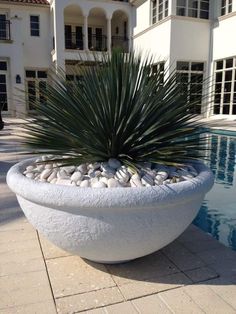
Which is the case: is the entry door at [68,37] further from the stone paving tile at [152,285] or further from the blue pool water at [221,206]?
the stone paving tile at [152,285]

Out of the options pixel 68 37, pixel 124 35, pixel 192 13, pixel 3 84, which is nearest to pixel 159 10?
pixel 192 13

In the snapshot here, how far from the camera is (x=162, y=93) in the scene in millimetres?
2721

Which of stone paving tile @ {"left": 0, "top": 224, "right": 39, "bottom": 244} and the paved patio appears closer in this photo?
the paved patio

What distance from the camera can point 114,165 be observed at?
99.7 inches

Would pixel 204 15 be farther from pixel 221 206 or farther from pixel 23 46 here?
pixel 221 206

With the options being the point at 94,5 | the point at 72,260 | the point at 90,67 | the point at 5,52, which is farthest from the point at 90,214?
the point at 94,5

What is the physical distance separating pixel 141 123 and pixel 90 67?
0.76 meters

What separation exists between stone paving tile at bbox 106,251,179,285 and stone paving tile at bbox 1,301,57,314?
1.73 feet

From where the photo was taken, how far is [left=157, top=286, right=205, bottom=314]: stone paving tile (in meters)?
2.06

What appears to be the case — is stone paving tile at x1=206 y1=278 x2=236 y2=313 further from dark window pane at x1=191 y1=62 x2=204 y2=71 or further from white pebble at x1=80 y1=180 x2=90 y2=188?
dark window pane at x1=191 y1=62 x2=204 y2=71

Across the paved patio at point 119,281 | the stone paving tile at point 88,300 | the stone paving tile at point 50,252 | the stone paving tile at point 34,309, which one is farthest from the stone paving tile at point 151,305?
the stone paving tile at point 50,252

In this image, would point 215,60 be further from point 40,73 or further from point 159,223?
point 159,223

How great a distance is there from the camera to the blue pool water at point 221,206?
388 centimetres

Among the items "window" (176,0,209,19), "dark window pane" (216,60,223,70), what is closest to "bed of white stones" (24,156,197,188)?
"dark window pane" (216,60,223,70)
